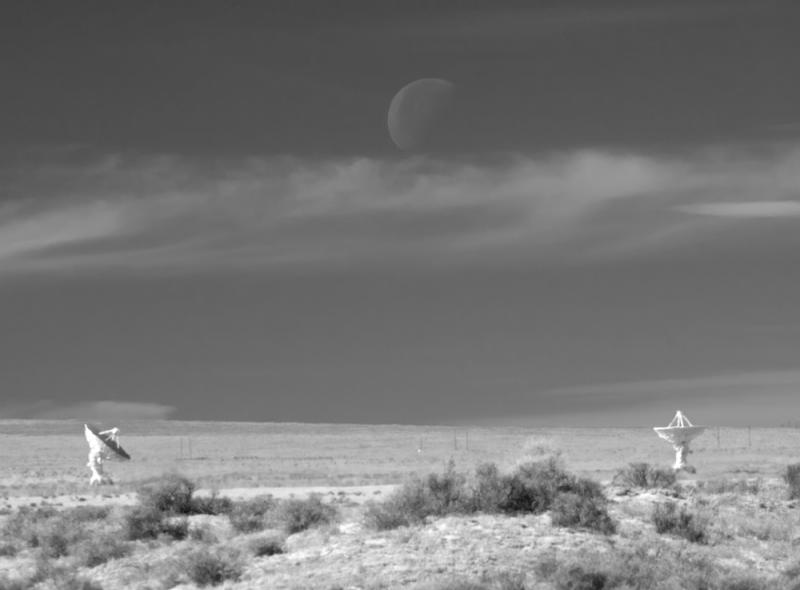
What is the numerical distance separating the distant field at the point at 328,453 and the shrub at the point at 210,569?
7939 mm

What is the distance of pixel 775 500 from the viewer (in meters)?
42.9

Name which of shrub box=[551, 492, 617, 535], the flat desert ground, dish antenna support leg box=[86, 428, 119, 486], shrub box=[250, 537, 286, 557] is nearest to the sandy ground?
the flat desert ground

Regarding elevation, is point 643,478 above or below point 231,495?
above

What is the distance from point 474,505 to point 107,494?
1093 inches

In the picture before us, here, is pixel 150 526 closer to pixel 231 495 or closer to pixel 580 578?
pixel 580 578

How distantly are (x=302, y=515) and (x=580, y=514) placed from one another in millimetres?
7090

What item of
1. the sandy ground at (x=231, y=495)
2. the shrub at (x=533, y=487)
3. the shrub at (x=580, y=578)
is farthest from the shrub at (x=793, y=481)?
the shrub at (x=580, y=578)

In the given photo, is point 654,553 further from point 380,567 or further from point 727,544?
point 380,567

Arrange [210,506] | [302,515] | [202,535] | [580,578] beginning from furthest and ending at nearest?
[210,506] → [202,535] → [302,515] → [580,578]

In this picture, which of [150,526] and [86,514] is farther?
[86,514]

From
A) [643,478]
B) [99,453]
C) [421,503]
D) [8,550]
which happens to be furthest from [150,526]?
[99,453]

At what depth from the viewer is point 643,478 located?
44.2m

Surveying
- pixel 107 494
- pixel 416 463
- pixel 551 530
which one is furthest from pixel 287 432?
pixel 551 530

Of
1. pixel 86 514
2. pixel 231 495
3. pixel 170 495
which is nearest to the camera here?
pixel 170 495
